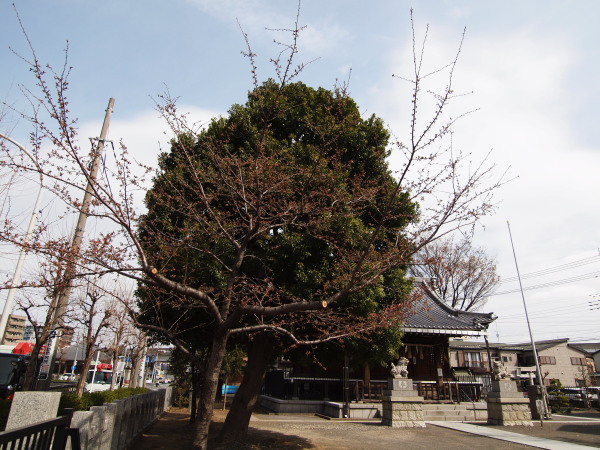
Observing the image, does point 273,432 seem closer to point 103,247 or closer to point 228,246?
point 228,246

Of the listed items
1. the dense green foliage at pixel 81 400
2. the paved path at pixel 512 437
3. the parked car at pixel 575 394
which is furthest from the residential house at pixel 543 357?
the dense green foliage at pixel 81 400

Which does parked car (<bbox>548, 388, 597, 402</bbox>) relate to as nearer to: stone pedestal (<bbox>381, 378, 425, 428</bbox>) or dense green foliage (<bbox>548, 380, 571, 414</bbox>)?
dense green foliage (<bbox>548, 380, 571, 414</bbox>)

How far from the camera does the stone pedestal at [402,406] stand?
47.5 feet

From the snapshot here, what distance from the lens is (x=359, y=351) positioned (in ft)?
34.5

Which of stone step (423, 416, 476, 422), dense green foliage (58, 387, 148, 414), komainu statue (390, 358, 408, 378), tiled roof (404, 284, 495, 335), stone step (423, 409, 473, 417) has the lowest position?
stone step (423, 416, 476, 422)

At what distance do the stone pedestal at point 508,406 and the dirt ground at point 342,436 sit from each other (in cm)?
50

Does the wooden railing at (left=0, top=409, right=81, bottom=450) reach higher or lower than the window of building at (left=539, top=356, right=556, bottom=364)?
lower

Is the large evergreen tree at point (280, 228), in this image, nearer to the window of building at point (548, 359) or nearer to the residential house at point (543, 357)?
the residential house at point (543, 357)

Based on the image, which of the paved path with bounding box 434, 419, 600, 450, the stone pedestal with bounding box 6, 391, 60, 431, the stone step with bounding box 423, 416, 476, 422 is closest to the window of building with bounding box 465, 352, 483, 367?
the stone step with bounding box 423, 416, 476, 422

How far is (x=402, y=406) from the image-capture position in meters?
14.7

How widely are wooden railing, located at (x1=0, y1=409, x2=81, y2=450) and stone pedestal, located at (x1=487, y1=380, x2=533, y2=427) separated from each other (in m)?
16.1

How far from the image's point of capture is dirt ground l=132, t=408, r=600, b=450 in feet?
35.1

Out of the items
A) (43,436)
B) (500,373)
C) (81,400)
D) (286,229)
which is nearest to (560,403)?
(500,373)

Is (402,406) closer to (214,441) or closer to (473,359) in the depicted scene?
(214,441)
